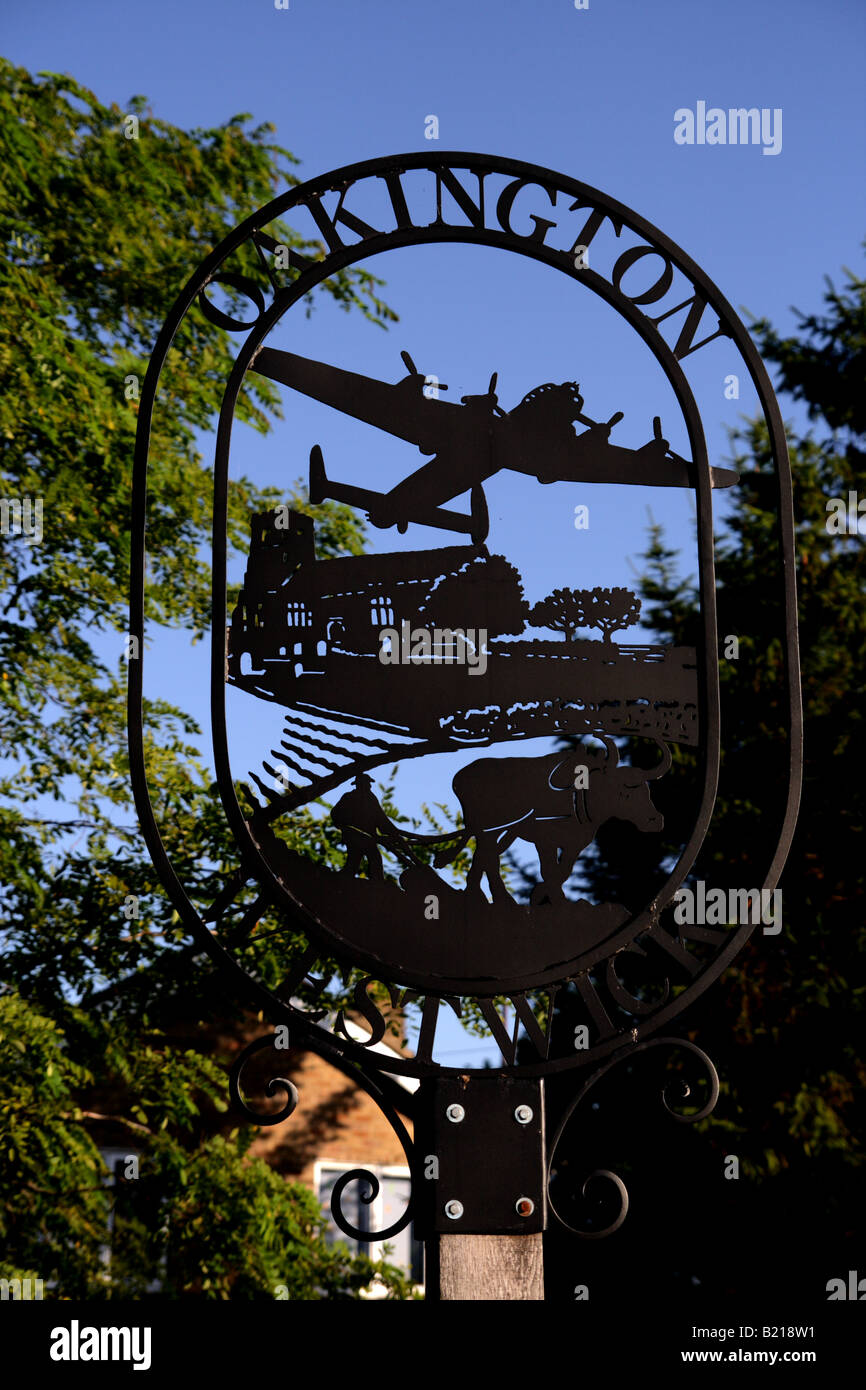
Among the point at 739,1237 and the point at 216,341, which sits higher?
the point at 216,341

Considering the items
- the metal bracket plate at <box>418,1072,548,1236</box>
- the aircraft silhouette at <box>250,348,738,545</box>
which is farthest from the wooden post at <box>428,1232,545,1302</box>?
the aircraft silhouette at <box>250,348,738,545</box>

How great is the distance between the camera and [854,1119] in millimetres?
→ 7926

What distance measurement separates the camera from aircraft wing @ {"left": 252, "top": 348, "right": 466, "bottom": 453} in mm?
2609

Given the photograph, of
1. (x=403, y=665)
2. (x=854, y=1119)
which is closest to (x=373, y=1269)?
(x=854, y=1119)

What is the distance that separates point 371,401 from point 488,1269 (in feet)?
5.41

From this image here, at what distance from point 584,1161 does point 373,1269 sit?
6.76 feet

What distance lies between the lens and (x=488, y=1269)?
224cm

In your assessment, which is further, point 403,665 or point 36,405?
point 36,405

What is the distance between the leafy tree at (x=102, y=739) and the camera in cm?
587

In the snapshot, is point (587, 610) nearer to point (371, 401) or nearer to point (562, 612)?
point (562, 612)

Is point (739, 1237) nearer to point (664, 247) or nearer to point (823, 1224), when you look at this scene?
point (823, 1224)

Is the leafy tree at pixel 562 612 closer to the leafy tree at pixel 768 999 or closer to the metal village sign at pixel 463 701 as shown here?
the metal village sign at pixel 463 701

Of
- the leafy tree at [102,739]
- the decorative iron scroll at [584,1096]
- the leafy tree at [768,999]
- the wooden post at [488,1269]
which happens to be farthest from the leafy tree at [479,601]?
the leafy tree at [768,999]

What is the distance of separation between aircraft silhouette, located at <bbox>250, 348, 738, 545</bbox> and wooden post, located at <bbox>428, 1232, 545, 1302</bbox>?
129 cm
